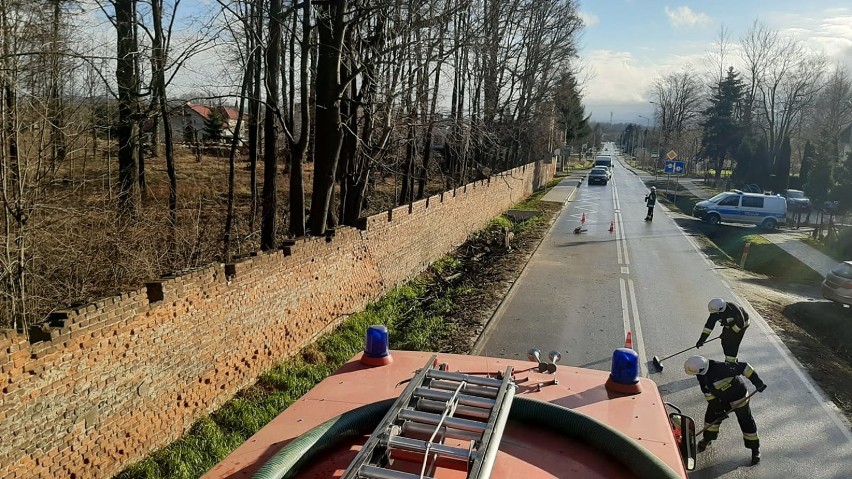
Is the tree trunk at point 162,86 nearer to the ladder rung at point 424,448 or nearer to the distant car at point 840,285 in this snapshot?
the ladder rung at point 424,448

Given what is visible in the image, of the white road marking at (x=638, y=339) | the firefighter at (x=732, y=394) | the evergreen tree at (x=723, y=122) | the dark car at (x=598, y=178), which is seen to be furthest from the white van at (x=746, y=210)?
the evergreen tree at (x=723, y=122)

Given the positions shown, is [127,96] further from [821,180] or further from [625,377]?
[821,180]

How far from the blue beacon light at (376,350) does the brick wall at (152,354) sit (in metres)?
2.84

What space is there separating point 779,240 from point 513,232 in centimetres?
1134

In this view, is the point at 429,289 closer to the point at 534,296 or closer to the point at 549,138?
the point at 534,296

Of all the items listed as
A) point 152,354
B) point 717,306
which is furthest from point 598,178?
point 152,354

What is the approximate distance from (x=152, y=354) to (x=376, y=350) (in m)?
3.23

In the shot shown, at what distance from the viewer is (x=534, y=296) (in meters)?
14.6

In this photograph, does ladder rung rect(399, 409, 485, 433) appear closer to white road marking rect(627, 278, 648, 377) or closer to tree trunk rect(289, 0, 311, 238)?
white road marking rect(627, 278, 648, 377)

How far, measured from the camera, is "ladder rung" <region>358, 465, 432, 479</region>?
2.33 meters

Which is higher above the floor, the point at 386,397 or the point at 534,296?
the point at 386,397

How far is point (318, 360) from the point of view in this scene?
32.0ft

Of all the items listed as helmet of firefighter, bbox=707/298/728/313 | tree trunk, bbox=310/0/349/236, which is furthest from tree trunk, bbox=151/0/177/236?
helmet of firefighter, bbox=707/298/728/313

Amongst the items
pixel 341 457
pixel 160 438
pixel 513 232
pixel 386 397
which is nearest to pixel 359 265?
pixel 160 438
